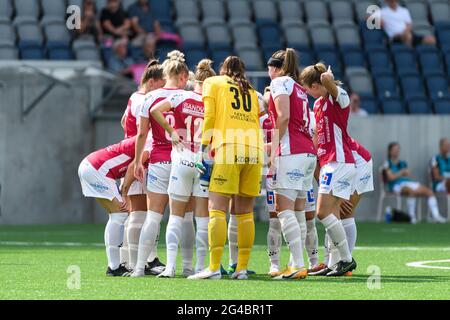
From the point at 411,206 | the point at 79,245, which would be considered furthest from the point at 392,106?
the point at 79,245

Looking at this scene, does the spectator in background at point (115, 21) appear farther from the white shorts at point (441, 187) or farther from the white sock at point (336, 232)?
the white sock at point (336, 232)

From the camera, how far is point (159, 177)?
38.7 ft

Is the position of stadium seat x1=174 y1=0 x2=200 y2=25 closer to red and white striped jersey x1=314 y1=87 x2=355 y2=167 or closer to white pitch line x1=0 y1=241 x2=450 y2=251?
white pitch line x1=0 y1=241 x2=450 y2=251

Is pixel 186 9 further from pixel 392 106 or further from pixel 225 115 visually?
pixel 225 115

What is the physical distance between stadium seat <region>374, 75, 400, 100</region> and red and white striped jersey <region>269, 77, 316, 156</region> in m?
13.4

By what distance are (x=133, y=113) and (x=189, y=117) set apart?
0.77m

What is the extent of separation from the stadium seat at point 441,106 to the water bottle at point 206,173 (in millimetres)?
14308

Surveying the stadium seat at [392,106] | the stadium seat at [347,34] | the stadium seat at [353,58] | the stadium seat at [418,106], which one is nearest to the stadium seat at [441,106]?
the stadium seat at [418,106]

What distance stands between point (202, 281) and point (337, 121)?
215cm

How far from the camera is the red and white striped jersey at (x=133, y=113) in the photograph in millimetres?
12141

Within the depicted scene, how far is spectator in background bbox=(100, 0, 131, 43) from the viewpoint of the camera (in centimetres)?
2384

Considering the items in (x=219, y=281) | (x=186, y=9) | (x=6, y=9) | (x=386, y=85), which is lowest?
(x=219, y=281)

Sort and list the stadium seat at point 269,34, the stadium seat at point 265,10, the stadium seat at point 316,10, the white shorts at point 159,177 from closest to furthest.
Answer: the white shorts at point 159,177, the stadium seat at point 269,34, the stadium seat at point 265,10, the stadium seat at point 316,10

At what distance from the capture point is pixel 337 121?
1209 centimetres
